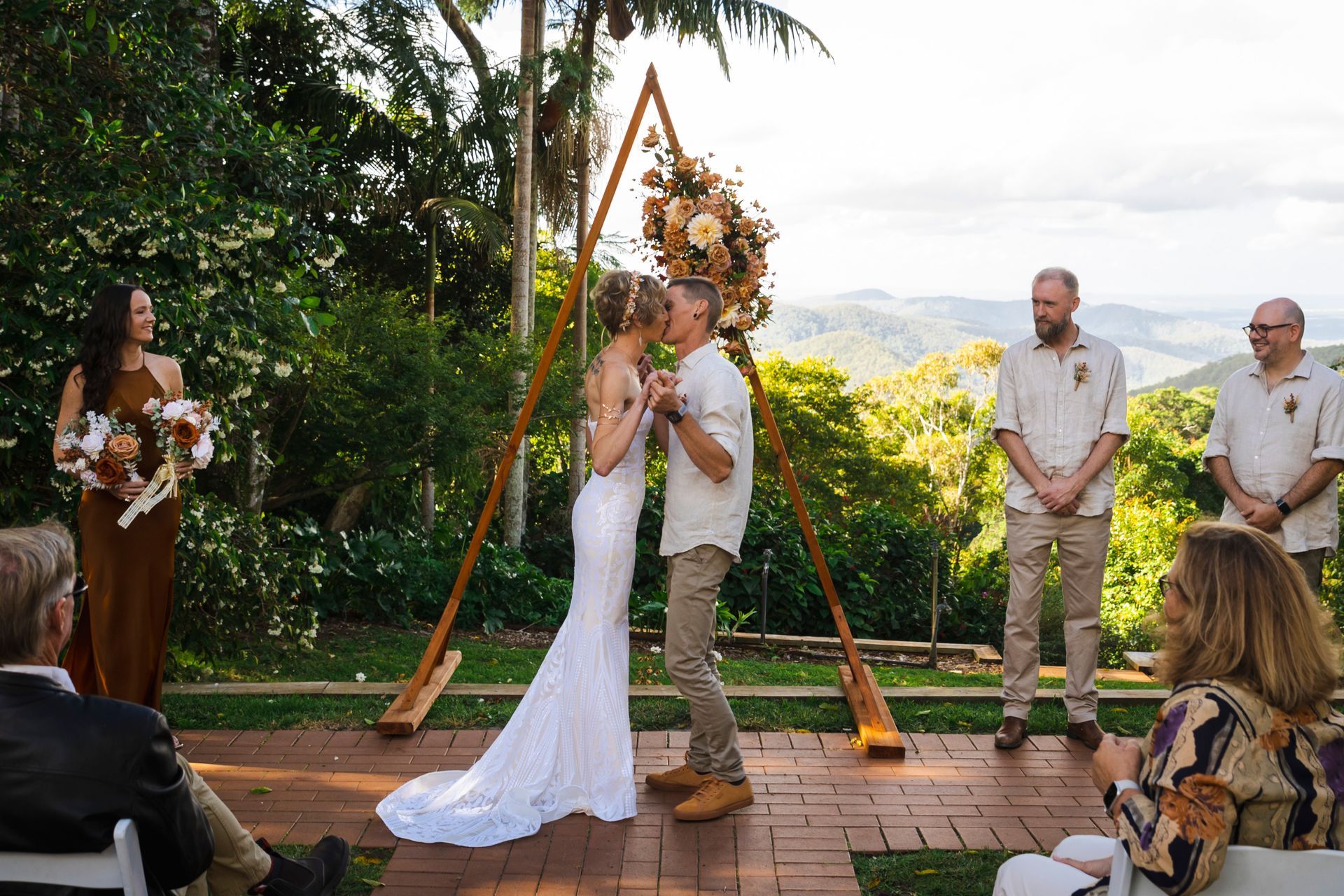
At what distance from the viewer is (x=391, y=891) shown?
3.62m

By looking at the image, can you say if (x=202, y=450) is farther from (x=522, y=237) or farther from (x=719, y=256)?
(x=522, y=237)

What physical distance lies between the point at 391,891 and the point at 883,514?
341 inches

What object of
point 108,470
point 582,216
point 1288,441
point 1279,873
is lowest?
point 1279,873

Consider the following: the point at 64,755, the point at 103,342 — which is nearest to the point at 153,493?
the point at 103,342

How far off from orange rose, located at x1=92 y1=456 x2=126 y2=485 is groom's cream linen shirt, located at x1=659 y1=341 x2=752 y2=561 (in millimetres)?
2176

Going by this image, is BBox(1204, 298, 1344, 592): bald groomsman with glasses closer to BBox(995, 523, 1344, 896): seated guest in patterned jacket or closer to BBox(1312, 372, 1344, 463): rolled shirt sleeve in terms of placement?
BBox(1312, 372, 1344, 463): rolled shirt sleeve

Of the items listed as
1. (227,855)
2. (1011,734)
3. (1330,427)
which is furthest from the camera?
(1011,734)

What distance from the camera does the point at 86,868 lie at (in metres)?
2.14

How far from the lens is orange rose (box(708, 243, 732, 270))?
15.9ft

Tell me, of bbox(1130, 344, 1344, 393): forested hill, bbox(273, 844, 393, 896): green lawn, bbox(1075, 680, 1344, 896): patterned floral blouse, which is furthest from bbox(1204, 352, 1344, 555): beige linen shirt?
bbox(1130, 344, 1344, 393): forested hill

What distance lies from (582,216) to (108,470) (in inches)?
580

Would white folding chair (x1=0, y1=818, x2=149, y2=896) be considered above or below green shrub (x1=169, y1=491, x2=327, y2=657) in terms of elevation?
above

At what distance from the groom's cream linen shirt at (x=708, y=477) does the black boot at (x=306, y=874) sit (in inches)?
61.2

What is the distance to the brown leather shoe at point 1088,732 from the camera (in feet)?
17.0
